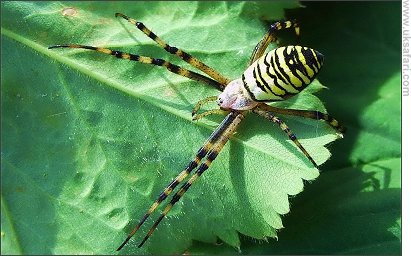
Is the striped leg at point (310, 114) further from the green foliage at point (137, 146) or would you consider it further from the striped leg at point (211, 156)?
the striped leg at point (211, 156)

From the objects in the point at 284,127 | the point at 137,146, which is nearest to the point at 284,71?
the point at 284,127

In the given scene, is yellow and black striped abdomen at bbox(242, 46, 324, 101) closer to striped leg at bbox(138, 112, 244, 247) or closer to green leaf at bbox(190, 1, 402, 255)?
striped leg at bbox(138, 112, 244, 247)

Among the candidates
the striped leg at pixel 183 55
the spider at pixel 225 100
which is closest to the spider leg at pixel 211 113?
the spider at pixel 225 100

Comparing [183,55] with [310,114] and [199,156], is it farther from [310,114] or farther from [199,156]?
[310,114]

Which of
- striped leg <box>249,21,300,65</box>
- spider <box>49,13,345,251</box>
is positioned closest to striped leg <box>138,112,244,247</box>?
spider <box>49,13,345,251</box>

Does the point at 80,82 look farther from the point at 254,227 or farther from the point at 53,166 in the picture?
the point at 254,227

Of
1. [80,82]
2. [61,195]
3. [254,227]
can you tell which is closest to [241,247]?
[254,227]


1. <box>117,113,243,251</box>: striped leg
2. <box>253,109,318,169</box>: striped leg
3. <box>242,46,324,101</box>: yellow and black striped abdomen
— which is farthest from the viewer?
<box>117,113,243,251</box>: striped leg
